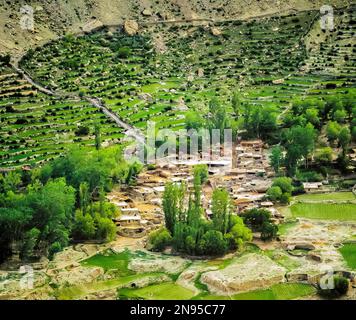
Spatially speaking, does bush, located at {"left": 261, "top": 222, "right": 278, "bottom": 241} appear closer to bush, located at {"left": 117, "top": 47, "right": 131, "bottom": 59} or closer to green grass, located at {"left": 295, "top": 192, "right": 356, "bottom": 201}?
green grass, located at {"left": 295, "top": 192, "right": 356, "bottom": 201}

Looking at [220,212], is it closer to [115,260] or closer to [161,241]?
[161,241]

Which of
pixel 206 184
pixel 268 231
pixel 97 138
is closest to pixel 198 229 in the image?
pixel 268 231

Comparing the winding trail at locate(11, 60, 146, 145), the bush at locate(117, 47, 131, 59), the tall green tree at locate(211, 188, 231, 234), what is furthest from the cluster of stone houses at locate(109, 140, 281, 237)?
the bush at locate(117, 47, 131, 59)

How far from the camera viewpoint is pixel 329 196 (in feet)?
283

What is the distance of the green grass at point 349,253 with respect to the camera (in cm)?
6988

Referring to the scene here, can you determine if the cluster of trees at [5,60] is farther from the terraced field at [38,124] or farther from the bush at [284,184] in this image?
the bush at [284,184]

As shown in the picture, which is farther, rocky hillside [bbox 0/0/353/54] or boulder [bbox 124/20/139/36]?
boulder [bbox 124/20/139/36]

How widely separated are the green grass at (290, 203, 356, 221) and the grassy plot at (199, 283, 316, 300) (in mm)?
16103

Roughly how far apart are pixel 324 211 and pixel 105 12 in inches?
3366

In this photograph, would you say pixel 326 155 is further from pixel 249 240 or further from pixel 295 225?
pixel 249 240

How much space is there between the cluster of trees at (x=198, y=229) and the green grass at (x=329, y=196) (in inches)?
505

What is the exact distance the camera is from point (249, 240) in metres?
74.2

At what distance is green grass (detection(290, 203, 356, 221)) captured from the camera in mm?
80688
